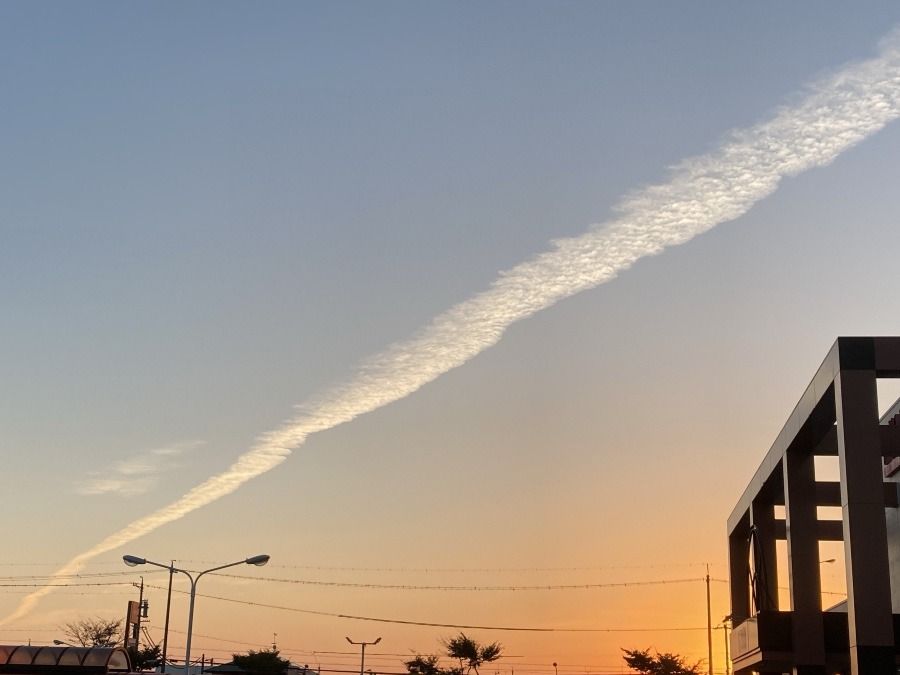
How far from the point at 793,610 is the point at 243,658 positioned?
75.6 m

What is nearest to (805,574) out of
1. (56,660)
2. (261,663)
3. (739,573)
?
(739,573)

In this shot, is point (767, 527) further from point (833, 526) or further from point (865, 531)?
point (865, 531)

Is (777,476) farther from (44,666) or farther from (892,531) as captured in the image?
(44,666)

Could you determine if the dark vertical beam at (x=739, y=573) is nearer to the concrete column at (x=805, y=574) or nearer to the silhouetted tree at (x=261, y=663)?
the concrete column at (x=805, y=574)

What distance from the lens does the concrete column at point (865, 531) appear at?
27.3 meters

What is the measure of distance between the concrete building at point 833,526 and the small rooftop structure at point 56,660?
2220 cm

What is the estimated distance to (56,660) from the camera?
37531 millimetres

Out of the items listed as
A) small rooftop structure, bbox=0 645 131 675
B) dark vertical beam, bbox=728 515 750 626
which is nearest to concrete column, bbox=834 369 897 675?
small rooftop structure, bbox=0 645 131 675

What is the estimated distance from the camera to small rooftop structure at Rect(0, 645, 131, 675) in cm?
3734

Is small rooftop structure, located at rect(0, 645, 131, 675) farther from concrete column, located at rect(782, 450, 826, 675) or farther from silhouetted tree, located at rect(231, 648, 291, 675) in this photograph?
silhouetted tree, located at rect(231, 648, 291, 675)

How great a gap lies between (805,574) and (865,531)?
8.99m

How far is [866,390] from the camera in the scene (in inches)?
1128

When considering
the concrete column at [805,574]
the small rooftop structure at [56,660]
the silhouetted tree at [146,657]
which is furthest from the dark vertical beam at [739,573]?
the silhouetted tree at [146,657]

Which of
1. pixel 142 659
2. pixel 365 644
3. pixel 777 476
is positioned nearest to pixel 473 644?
pixel 365 644
